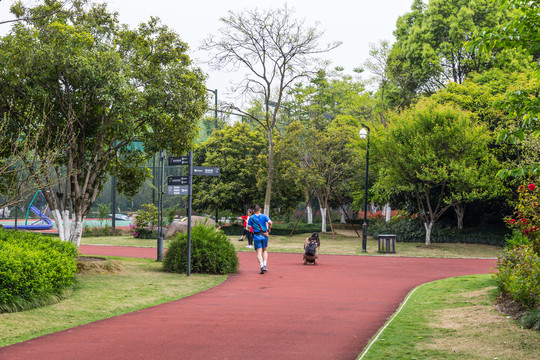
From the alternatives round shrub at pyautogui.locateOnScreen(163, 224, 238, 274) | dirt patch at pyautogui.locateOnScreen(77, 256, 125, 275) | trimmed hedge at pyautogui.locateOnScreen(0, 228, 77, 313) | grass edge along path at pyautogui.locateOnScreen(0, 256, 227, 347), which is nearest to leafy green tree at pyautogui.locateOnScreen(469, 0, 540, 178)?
grass edge along path at pyautogui.locateOnScreen(0, 256, 227, 347)

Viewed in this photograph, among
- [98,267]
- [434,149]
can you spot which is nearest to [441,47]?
[434,149]

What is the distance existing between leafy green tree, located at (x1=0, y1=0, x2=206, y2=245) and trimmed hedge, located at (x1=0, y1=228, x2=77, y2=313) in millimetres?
1791

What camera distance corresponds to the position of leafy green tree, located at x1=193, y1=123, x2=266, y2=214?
37.7 metres

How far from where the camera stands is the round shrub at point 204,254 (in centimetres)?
1477

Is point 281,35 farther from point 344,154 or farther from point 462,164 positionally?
point 462,164

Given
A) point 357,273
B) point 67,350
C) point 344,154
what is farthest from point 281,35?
point 67,350

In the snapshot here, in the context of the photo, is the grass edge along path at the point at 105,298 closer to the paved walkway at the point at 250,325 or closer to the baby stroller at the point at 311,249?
the paved walkway at the point at 250,325

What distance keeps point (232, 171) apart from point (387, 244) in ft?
55.0

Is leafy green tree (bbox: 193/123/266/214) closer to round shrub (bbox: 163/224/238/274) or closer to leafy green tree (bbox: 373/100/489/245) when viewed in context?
leafy green tree (bbox: 373/100/489/245)

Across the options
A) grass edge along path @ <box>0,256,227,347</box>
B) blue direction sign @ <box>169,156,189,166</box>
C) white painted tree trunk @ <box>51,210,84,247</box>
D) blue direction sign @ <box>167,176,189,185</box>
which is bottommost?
grass edge along path @ <box>0,256,227,347</box>

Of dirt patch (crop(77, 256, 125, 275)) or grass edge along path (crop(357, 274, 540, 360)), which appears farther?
dirt patch (crop(77, 256, 125, 275))

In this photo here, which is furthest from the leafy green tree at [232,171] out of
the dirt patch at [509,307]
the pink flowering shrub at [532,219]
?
the dirt patch at [509,307]

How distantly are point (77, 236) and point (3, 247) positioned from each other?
5436mm

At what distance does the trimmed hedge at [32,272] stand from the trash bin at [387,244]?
637 inches
